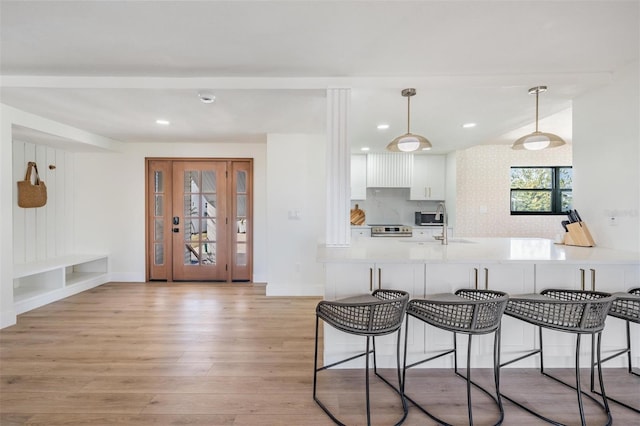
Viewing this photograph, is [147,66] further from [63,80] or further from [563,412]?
[563,412]

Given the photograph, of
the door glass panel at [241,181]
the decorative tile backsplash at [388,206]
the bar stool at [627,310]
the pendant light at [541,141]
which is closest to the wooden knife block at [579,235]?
the bar stool at [627,310]

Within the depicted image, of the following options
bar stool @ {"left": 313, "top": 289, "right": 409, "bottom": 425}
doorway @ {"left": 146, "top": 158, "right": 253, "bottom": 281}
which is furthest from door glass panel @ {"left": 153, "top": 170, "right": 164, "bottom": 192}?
bar stool @ {"left": 313, "top": 289, "right": 409, "bottom": 425}

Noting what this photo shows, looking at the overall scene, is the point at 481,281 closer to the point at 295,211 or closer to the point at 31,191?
the point at 295,211

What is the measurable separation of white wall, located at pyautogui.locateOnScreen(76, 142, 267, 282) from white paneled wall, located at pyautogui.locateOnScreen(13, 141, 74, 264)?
1.43ft

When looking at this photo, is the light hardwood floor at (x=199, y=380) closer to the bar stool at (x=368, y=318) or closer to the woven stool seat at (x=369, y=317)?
the bar stool at (x=368, y=318)

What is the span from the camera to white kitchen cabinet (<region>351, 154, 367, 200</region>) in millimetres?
Result: 5812

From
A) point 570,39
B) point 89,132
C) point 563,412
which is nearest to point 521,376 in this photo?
point 563,412

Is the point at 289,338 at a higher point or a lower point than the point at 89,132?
lower

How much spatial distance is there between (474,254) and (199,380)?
2247mm

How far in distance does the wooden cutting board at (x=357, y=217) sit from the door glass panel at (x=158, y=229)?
3367 mm

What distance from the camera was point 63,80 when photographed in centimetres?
263

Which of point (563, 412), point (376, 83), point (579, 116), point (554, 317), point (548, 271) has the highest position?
point (376, 83)

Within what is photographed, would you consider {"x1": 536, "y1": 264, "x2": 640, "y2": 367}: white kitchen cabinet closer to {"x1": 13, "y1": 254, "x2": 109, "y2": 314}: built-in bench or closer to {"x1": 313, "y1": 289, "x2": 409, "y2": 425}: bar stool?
{"x1": 313, "y1": 289, "x2": 409, "y2": 425}: bar stool

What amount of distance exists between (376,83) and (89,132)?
4.06m
